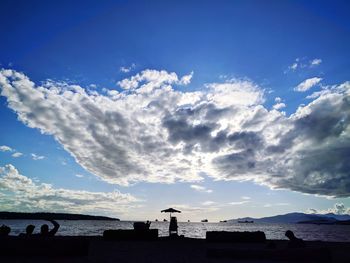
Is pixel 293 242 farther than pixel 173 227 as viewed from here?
No

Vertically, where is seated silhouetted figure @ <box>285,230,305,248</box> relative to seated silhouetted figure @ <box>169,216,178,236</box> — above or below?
below

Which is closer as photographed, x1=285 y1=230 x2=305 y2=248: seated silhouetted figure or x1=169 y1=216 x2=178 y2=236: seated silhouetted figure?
x1=285 y1=230 x2=305 y2=248: seated silhouetted figure

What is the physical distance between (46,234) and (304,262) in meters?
12.5

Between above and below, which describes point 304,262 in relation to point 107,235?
below

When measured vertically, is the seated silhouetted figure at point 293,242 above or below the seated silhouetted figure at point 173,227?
below

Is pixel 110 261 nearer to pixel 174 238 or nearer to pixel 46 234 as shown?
pixel 46 234

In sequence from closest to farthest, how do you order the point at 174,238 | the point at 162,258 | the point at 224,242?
1. the point at 162,258
2. the point at 224,242
3. the point at 174,238

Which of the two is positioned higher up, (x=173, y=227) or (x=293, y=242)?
(x=173, y=227)

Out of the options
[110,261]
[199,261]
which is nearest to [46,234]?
[110,261]

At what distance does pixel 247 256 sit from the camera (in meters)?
14.9

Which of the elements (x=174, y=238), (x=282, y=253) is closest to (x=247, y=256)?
(x=282, y=253)

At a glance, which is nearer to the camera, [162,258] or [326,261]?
[326,261]

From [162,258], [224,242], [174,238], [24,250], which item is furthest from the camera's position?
[174,238]

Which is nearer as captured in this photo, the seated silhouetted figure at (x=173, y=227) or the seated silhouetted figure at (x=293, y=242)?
the seated silhouetted figure at (x=293, y=242)
